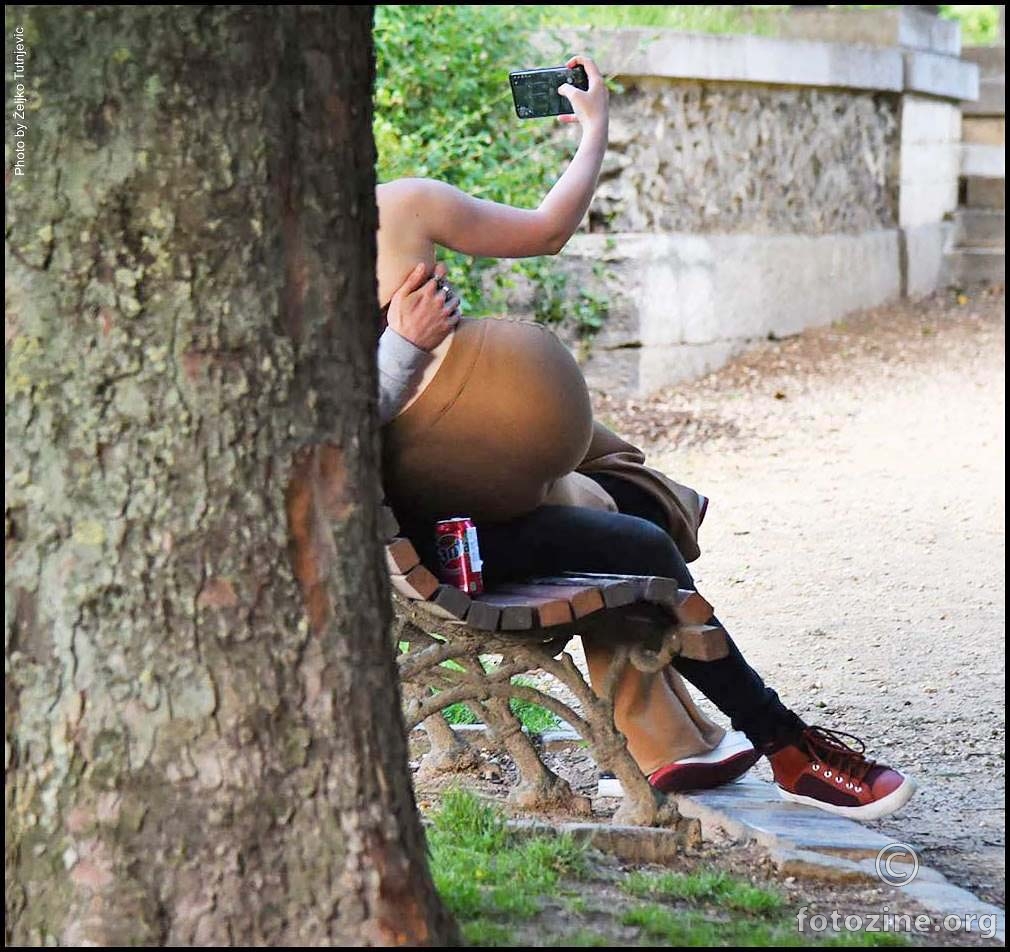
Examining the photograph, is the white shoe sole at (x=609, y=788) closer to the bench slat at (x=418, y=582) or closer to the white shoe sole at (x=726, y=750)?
the white shoe sole at (x=726, y=750)

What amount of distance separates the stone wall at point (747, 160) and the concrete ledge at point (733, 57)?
4.6 inches

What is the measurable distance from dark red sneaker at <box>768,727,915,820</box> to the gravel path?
0.17 metres

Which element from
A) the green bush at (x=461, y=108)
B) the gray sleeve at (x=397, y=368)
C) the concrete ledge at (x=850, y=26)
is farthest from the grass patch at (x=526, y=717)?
the concrete ledge at (x=850, y=26)

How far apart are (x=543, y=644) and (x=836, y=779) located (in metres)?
0.67

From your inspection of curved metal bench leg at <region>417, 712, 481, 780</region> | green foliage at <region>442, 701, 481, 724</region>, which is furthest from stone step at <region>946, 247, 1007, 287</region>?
curved metal bench leg at <region>417, 712, 481, 780</region>

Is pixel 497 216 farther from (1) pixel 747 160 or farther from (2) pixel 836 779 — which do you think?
(1) pixel 747 160

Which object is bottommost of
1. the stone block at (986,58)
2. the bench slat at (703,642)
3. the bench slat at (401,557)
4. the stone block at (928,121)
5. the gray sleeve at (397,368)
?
the bench slat at (703,642)

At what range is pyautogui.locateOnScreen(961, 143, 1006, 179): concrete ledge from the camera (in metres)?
13.3

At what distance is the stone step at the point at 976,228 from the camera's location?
13070mm

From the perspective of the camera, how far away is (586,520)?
11.2ft

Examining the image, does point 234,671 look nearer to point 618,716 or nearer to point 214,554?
point 214,554

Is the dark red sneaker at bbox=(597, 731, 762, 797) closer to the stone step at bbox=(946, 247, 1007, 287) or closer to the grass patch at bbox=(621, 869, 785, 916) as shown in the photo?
the grass patch at bbox=(621, 869, 785, 916)

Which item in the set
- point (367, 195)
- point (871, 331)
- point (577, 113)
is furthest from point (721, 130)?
point (367, 195)

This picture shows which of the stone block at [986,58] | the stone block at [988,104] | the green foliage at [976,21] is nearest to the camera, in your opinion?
the stone block at [988,104]
